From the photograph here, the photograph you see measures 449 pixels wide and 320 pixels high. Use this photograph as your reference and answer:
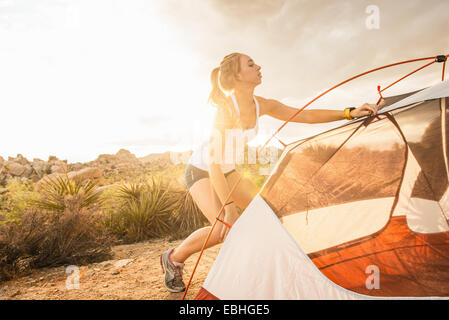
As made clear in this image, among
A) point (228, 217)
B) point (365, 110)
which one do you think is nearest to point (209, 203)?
point (228, 217)

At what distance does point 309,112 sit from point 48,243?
3.52 metres

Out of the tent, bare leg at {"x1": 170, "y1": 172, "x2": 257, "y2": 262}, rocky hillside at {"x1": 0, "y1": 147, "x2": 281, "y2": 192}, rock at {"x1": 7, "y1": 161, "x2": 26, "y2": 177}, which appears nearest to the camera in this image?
the tent

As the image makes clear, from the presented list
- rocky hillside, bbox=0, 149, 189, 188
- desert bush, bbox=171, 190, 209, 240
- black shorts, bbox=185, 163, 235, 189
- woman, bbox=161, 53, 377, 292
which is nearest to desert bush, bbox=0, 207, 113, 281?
desert bush, bbox=171, 190, 209, 240

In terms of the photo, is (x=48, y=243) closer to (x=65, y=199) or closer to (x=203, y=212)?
(x=65, y=199)

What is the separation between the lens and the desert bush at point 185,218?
479cm

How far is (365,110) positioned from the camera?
1.90 m

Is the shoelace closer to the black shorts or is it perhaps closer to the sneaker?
the sneaker

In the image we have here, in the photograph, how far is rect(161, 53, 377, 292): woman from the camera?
1.92 m

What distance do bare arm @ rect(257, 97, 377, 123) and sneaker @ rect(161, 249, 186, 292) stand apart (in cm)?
158

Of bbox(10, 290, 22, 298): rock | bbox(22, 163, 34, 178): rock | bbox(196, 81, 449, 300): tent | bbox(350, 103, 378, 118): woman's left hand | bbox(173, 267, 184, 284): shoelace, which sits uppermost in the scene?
bbox(22, 163, 34, 178): rock

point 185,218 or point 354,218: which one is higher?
point 354,218

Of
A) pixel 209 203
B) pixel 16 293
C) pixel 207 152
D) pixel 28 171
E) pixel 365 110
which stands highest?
pixel 28 171
